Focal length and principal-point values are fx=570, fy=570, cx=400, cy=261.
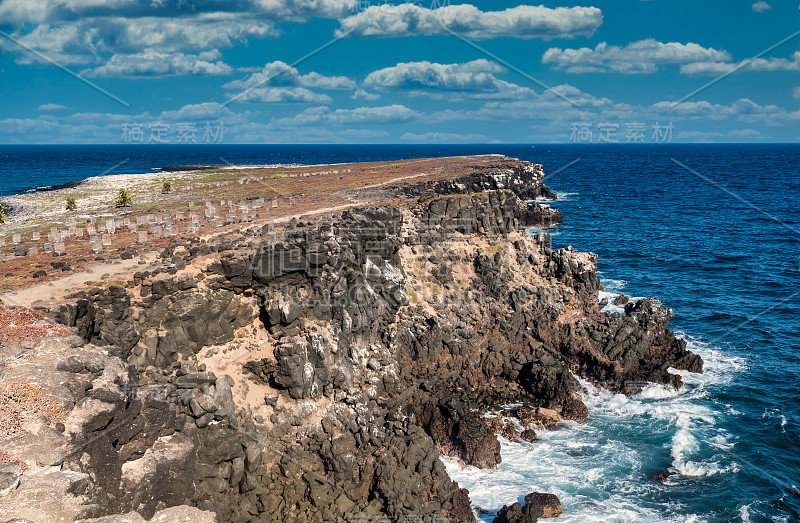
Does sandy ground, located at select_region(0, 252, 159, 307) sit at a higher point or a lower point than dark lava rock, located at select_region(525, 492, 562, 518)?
higher

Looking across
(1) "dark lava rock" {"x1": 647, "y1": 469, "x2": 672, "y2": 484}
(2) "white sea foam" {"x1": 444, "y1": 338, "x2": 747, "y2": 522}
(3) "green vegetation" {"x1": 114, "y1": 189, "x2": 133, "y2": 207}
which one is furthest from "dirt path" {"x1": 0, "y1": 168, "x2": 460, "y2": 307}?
(1) "dark lava rock" {"x1": 647, "y1": 469, "x2": 672, "y2": 484}

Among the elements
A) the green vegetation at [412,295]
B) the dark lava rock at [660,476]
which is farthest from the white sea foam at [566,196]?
the dark lava rock at [660,476]

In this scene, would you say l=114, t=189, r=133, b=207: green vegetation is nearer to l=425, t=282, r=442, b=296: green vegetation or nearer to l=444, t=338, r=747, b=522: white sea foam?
l=425, t=282, r=442, b=296: green vegetation

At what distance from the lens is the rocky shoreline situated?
2231cm

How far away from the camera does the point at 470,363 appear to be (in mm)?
41625

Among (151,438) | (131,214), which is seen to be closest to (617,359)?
(151,438)

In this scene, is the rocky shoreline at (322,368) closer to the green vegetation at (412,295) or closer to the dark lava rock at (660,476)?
the green vegetation at (412,295)

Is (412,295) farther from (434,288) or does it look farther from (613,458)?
(613,458)

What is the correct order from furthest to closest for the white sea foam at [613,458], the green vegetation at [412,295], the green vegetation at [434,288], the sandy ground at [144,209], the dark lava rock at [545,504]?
the green vegetation at [434,288] → the green vegetation at [412,295] → the sandy ground at [144,209] → the white sea foam at [613,458] → the dark lava rock at [545,504]

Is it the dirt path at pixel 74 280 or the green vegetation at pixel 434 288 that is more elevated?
the dirt path at pixel 74 280

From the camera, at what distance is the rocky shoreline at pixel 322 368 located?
22312 mm

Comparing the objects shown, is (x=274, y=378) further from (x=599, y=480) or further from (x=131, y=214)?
(x=131, y=214)

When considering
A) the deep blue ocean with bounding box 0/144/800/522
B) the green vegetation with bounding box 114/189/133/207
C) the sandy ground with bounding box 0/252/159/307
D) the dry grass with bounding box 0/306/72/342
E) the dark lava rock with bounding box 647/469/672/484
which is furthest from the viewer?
the green vegetation with bounding box 114/189/133/207

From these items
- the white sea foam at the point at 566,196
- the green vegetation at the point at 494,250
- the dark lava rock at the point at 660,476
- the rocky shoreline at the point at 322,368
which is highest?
the white sea foam at the point at 566,196
